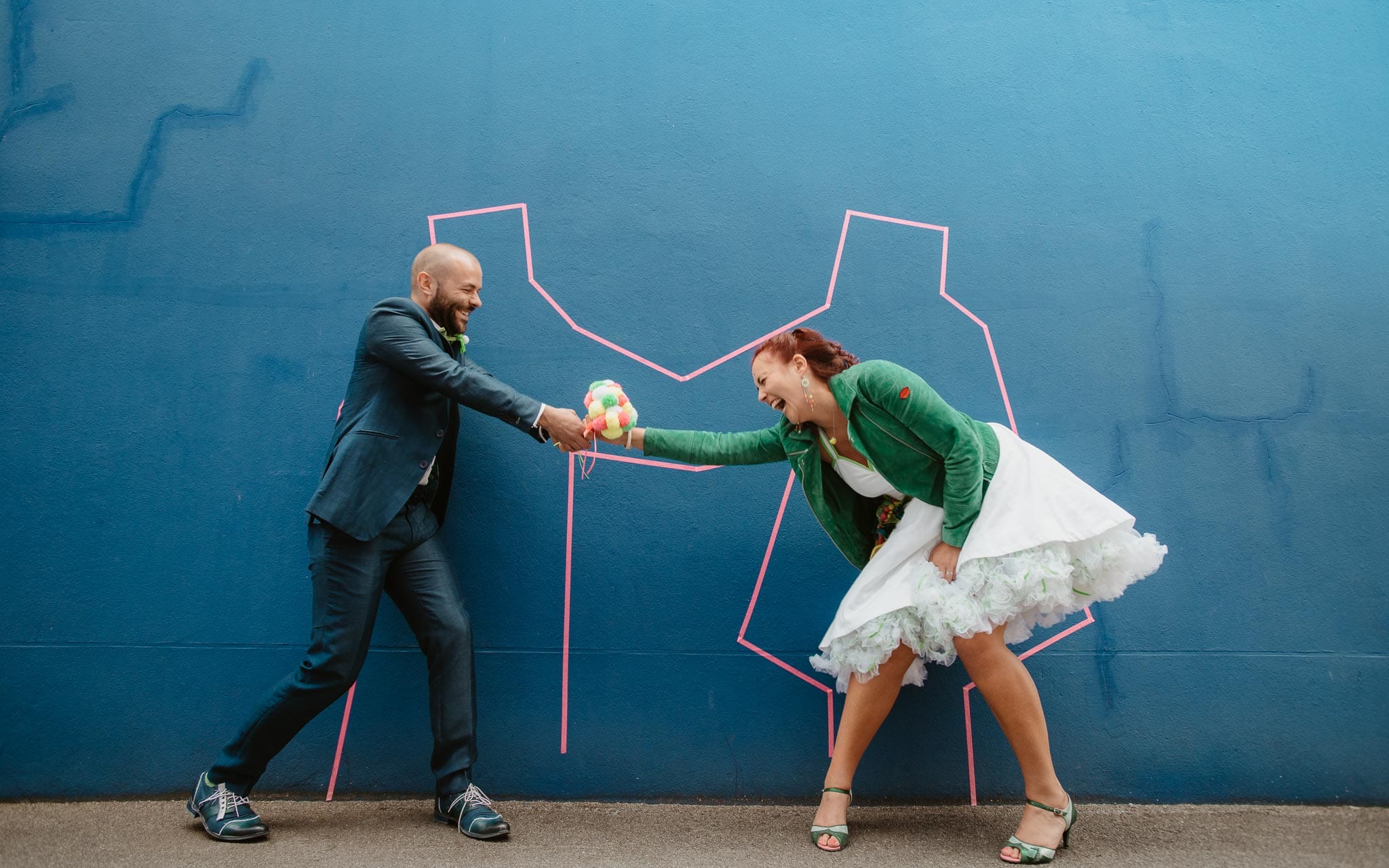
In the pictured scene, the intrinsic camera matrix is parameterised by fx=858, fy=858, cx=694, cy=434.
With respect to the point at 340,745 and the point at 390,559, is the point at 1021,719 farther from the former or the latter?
the point at 340,745

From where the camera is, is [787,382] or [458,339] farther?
[458,339]

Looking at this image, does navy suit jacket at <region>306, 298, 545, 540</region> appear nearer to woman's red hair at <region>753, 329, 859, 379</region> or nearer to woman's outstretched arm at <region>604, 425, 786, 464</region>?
woman's outstretched arm at <region>604, 425, 786, 464</region>

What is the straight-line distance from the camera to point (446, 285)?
2545mm

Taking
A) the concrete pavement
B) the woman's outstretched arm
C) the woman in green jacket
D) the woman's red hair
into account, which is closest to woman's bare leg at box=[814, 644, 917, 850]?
the woman in green jacket

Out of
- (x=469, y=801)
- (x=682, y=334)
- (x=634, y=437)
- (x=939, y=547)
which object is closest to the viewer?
(x=939, y=547)

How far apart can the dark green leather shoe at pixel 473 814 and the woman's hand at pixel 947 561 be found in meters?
1.37

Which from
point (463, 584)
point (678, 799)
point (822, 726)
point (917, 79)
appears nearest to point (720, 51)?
point (917, 79)

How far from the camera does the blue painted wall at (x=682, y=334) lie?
106 inches

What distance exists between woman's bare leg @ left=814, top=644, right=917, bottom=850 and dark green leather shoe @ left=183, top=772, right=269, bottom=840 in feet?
5.03

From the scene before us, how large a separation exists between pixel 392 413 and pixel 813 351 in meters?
1.17

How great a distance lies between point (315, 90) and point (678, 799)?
8.61 feet

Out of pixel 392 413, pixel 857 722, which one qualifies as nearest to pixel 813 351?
pixel 857 722

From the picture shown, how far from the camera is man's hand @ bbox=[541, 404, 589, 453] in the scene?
241 cm

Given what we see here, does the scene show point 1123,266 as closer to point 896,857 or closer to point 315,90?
point 896,857
